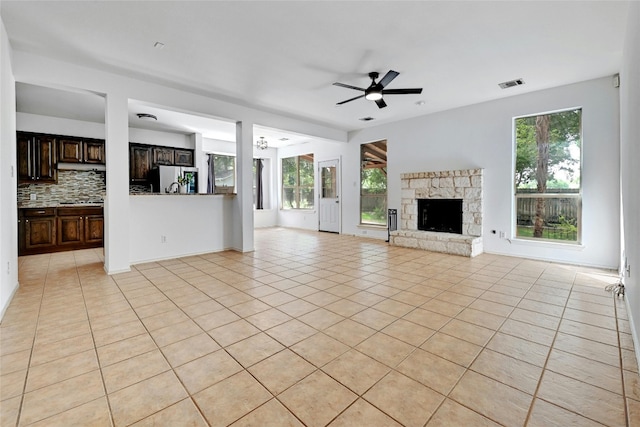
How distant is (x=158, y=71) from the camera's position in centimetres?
387

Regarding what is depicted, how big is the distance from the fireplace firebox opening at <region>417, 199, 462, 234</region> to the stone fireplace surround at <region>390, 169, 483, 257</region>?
0.11 metres

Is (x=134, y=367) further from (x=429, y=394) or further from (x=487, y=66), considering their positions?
(x=487, y=66)

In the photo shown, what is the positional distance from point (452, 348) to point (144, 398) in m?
1.93

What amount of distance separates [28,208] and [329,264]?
5557mm

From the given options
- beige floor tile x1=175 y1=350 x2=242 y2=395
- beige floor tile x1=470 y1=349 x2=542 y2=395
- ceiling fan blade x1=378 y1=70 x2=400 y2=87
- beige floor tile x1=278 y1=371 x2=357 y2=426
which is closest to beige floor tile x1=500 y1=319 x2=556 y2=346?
beige floor tile x1=470 y1=349 x2=542 y2=395

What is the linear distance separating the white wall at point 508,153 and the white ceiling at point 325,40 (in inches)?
14.8

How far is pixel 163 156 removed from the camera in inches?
281

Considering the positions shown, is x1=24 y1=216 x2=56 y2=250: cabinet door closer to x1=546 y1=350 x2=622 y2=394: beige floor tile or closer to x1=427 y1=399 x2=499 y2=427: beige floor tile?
x1=427 y1=399 x2=499 y2=427: beige floor tile

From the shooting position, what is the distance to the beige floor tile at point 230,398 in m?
1.41

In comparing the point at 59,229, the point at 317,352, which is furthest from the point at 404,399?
the point at 59,229

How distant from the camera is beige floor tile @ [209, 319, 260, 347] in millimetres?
2152

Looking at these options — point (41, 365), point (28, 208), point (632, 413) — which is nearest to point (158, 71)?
point (41, 365)

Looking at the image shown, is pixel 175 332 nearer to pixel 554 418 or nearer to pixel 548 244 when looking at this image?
pixel 554 418

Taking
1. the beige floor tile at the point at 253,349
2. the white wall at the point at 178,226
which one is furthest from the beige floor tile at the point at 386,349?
the white wall at the point at 178,226
